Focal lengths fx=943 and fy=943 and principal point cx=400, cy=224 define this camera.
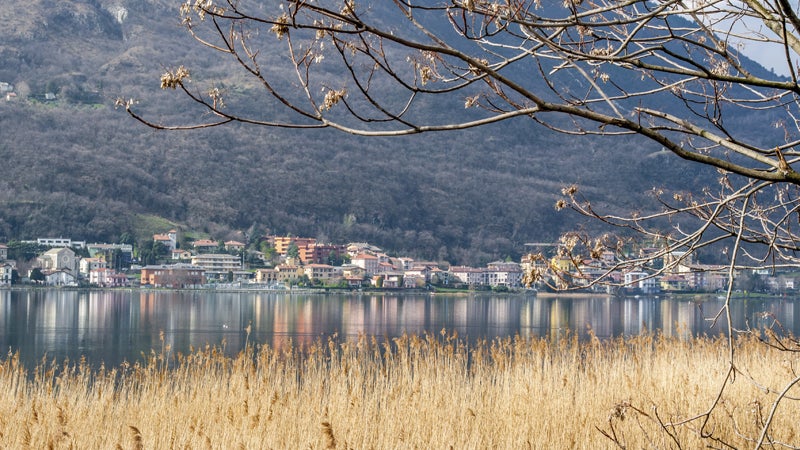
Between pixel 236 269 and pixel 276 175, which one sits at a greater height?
pixel 276 175

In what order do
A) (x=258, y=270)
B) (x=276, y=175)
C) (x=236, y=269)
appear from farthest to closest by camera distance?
(x=276, y=175) → (x=236, y=269) → (x=258, y=270)

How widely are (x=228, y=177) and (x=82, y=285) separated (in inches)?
1349

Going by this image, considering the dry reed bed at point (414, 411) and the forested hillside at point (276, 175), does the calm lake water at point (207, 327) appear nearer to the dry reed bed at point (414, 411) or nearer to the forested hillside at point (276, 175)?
the dry reed bed at point (414, 411)

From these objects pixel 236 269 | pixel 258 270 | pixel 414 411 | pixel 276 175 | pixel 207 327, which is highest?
pixel 276 175

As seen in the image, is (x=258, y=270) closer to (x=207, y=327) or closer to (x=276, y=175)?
(x=276, y=175)

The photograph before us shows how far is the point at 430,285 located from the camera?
11331 centimetres

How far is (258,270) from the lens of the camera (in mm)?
114188

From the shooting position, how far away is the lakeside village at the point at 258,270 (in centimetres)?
10594

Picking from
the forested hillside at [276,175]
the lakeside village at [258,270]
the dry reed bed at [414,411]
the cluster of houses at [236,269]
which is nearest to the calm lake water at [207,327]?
the dry reed bed at [414,411]

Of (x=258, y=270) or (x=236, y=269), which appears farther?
(x=236, y=269)

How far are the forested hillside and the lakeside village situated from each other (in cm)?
677

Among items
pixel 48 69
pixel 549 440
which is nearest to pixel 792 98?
pixel 549 440

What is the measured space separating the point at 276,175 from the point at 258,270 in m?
27.8

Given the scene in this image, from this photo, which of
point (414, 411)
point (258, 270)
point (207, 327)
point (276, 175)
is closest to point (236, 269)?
point (258, 270)
